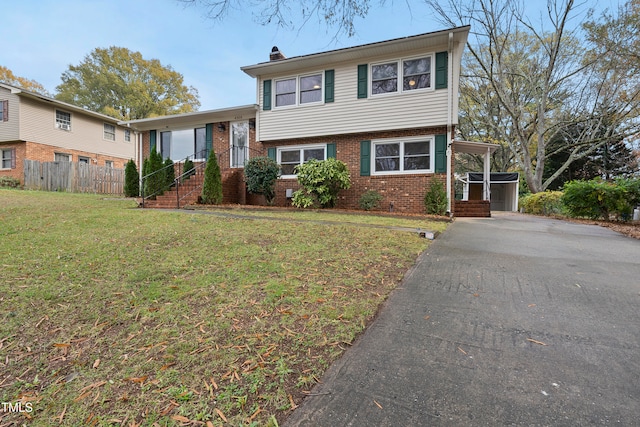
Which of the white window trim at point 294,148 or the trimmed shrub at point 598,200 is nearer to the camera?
the trimmed shrub at point 598,200

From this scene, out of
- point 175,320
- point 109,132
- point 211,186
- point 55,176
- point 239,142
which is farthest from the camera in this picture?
point 109,132

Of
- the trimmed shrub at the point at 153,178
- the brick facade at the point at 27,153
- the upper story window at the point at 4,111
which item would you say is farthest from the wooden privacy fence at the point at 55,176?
the trimmed shrub at the point at 153,178

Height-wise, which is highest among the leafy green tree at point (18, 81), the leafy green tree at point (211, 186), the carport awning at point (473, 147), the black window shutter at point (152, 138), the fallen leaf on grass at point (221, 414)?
the leafy green tree at point (18, 81)

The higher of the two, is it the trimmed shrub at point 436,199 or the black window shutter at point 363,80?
the black window shutter at point 363,80

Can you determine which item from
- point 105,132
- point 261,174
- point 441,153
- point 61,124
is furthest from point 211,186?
→ point 105,132

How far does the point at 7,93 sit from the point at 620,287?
26.1m

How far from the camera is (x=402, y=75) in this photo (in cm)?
1030

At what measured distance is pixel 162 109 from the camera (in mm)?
31547

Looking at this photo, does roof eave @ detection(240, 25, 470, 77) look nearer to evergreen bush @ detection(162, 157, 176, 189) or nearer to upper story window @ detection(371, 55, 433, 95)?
upper story window @ detection(371, 55, 433, 95)

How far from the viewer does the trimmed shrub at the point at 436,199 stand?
9625mm

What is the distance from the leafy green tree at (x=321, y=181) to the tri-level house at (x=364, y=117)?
85cm

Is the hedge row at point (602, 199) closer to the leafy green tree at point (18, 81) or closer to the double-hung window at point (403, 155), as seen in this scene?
the double-hung window at point (403, 155)

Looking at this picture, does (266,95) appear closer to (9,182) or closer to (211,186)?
(211,186)

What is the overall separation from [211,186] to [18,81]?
31.5 metres
